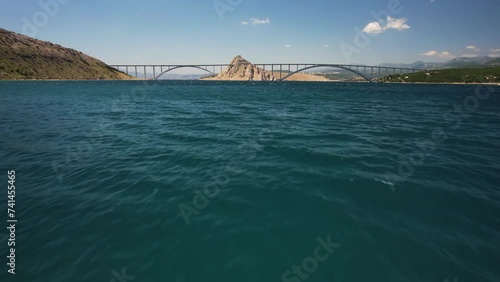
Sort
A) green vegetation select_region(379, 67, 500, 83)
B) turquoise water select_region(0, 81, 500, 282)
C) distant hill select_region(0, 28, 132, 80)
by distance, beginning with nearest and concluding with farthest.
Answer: turquoise water select_region(0, 81, 500, 282) < distant hill select_region(0, 28, 132, 80) < green vegetation select_region(379, 67, 500, 83)

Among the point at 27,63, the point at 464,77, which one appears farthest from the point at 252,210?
the point at 27,63

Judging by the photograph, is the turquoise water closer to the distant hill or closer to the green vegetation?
the distant hill

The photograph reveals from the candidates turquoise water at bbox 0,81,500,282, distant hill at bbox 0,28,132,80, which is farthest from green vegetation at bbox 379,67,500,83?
distant hill at bbox 0,28,132,80

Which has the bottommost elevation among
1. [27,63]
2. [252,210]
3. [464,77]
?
[252,210]

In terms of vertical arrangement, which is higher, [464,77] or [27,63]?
[27,63]

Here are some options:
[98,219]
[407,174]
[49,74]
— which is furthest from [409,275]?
[49,74]

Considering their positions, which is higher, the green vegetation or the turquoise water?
the green vegetation

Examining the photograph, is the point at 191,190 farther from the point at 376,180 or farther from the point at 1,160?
the point at 1,160

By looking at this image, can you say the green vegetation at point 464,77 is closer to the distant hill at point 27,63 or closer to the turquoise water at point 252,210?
the turquoise water at point 252,210

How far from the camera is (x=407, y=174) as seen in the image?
11.8 m

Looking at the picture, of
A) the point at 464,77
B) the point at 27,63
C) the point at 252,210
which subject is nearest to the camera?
the point at 252,210

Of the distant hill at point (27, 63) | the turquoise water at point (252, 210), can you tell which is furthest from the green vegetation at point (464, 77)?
the distant hill at point (27, 63)

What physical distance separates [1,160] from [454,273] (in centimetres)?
2084

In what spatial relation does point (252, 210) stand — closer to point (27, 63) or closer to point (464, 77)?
point (464, 77)
